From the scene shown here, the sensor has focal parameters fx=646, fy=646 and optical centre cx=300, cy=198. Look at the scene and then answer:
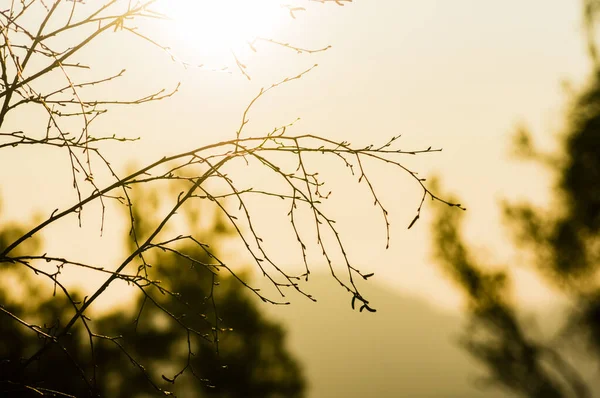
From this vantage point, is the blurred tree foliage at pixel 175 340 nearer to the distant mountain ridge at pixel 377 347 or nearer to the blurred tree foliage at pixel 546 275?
the blurred tree foliage at pixel 546 275

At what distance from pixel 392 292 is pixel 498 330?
18247 centimetres

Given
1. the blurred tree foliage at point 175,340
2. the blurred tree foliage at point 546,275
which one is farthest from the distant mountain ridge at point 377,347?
the blurred tree foliage at point 546,275

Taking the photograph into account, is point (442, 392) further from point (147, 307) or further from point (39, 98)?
point (39, 98)

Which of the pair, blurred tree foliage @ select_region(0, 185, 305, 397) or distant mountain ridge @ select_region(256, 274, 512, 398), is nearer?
blurred tree foliage @ select_region(0, 185, 305, 397)

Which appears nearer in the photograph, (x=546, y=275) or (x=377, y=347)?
(x=546, y=275)

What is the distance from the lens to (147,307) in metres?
17.6

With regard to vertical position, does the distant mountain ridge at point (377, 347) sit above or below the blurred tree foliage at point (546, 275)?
above

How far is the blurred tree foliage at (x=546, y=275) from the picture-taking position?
13617mm

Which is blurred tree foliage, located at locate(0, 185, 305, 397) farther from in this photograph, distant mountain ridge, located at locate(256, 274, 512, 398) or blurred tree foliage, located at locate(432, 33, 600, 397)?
distant mountain ridge, located at locate(256, 274, 512, 398)

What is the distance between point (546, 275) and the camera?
559 inches

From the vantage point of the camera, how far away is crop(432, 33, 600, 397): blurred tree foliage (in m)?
13.6

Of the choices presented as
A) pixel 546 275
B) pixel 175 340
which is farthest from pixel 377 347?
pixel 546 275

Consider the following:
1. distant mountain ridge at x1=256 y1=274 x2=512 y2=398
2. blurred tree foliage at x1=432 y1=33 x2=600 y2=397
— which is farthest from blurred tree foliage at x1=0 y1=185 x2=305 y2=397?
distant mountain ridge at x1=256 y1=274 x2=512 y2=398

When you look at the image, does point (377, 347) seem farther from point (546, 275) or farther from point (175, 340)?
point (546, 275)
